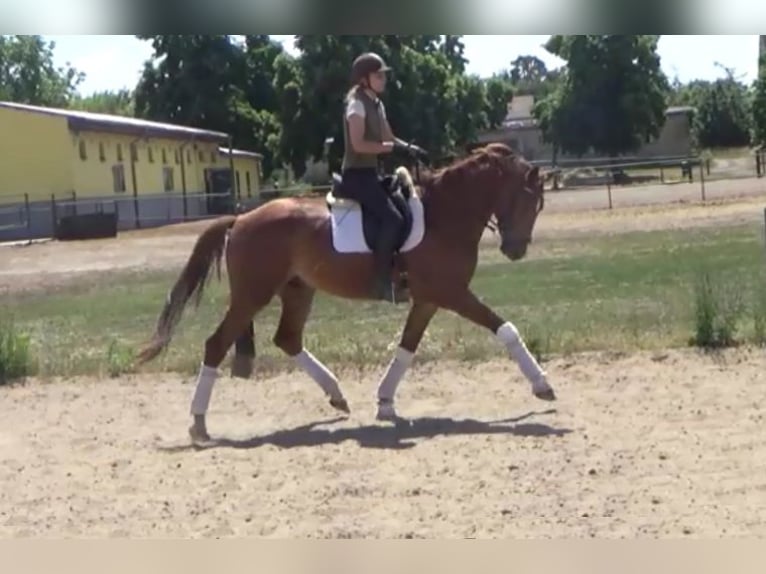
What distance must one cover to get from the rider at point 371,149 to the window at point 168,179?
31.5 m

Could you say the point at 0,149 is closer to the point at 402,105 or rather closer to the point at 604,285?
the point at 402,105

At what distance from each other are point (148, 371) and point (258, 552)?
250 inches

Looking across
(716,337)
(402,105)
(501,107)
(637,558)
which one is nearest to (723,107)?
(501,107)

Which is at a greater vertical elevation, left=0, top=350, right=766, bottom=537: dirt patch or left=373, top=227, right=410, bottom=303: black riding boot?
left=373, top=227, right=410, bottom=303: black riding boot

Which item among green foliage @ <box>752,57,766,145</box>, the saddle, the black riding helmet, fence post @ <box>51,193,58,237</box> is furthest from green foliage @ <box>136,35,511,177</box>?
the black riding helmet

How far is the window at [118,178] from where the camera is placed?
3912cm

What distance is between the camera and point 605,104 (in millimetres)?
52594

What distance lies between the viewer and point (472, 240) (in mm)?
8422

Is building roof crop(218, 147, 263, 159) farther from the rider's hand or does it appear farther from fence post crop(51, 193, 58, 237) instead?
the rider's hand

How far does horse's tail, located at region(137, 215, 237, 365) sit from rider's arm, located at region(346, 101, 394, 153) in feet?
4.44

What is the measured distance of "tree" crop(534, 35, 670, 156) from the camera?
50.4 meters

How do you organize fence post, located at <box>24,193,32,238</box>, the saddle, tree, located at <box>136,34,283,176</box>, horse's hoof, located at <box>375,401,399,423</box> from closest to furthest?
the saddle → horse's hoof, located at <box>375,401,399,423</box> → fence post, located at <box>24,193,32,238</box> → tree, located at <box>136,34,283,176</box>

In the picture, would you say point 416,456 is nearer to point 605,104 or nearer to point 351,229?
point 351,229

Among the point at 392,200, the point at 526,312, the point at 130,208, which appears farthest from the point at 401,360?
the point at 130,208
